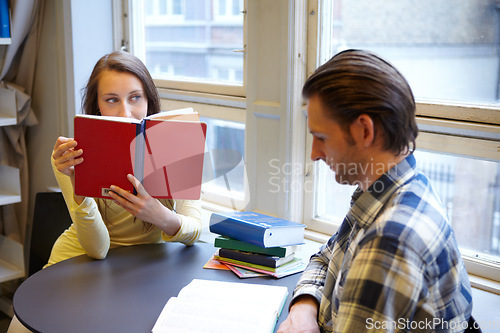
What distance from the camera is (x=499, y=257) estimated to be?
162 centimetres

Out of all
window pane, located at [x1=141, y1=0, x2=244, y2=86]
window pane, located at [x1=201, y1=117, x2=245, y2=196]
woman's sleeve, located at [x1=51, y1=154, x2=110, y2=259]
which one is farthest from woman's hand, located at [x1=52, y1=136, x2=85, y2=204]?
window pane, located at [x1=141, y1=0, x2=244, y2=86]

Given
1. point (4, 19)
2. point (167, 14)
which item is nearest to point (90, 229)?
point (167, 14)

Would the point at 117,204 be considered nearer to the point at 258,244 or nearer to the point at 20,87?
the point at 258,244

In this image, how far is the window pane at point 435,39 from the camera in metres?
1.54

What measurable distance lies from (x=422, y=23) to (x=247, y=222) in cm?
84

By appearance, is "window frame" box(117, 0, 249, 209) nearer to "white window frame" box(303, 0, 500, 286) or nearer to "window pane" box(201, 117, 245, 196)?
"window pane" box(201, 117, 245, 196)

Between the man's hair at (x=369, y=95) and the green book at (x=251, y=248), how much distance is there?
60cm

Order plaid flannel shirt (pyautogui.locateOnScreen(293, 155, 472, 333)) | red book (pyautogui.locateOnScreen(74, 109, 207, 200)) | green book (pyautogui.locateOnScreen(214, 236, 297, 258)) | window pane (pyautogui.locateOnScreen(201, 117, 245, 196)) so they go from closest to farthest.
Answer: plaid flannel shirt (pyautogui.locateOnScreen(293, 155, 472, 333)), red book (pyautogui.locateOnScreen(74, 109, 207, 200)), green book (pyautogui.locateOnScreen(214, 236, 297, 258)), window pane (pyautogui.locateOnScreen(201, 117, 245, 196))

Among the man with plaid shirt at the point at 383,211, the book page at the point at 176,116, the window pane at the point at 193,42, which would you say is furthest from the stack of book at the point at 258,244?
the window pane at the point at 193,42

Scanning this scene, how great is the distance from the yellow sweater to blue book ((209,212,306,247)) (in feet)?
0.48

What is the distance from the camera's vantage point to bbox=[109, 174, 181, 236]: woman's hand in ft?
4.83

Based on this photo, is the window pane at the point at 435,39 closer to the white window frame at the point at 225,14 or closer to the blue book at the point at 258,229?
the white window frame at the point at 225,14

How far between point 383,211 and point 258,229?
57 centimetres

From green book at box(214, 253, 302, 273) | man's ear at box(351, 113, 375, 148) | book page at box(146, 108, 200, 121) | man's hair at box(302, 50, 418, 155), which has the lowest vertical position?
green book at box(214, 253, 302, 273)
